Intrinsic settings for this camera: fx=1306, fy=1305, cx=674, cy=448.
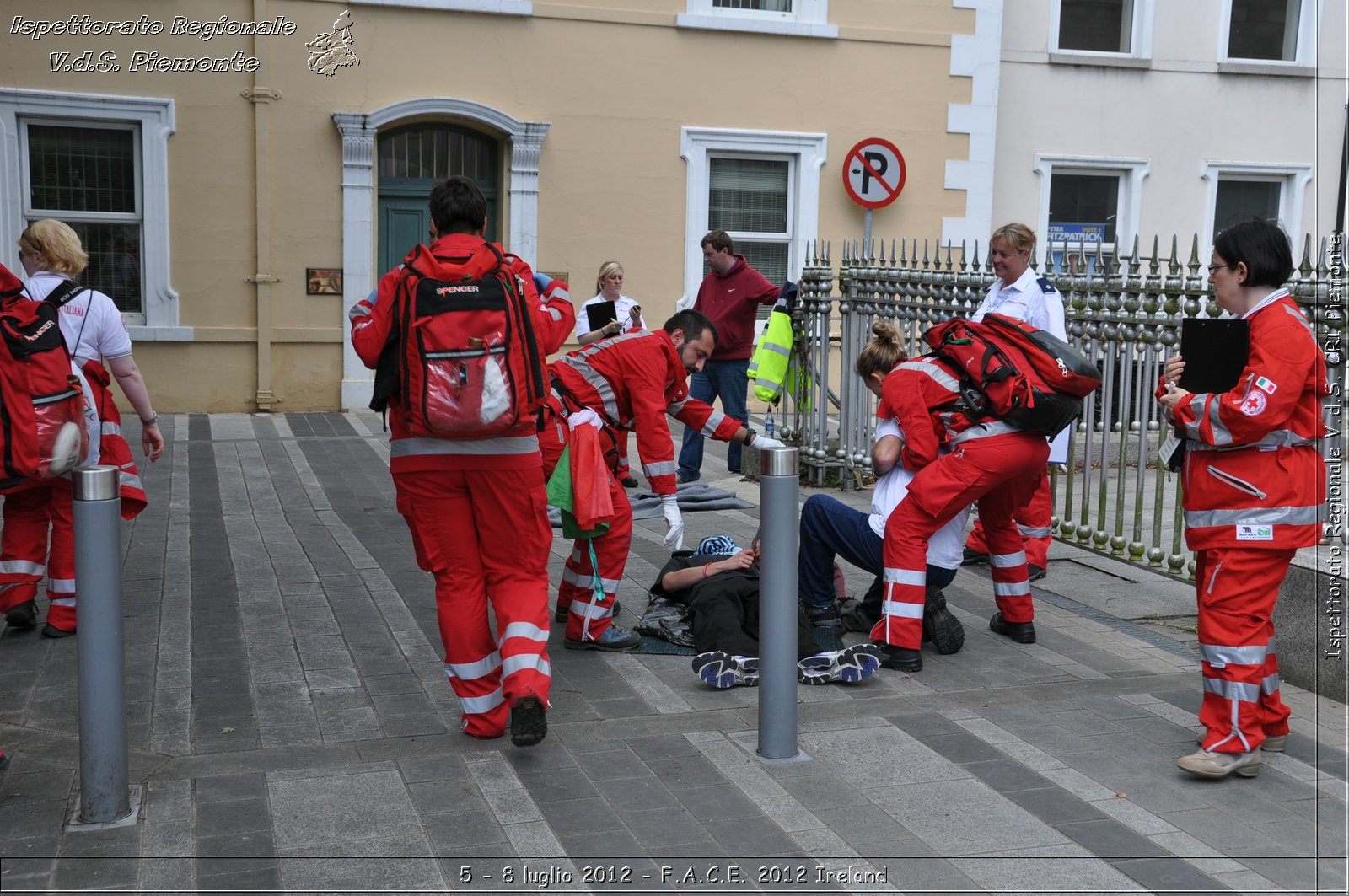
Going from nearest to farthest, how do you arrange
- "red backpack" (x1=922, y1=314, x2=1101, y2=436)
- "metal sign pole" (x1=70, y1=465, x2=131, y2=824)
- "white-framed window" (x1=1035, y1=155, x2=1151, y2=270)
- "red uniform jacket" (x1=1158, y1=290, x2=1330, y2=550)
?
"metal sign pole" (x1=70, y1=465, x2=131, y2=824) < "red uniform jacket" (x1=1158, y1=290, x2=1330, y2=550) < "red backpack" (x1=922, y1=314, x2=1101, y2=436) < "white-framed window" (x1=1035, y1=155, x2=1151, y2=270)

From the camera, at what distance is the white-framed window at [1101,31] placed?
16.1 m

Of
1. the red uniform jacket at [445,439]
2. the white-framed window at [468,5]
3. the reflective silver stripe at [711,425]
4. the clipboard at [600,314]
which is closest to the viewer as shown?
the red uniform jacket at [445,439]

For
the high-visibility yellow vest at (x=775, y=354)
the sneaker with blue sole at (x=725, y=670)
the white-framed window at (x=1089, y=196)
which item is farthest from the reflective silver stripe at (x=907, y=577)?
the white-framed window at (x=1089, y=196)

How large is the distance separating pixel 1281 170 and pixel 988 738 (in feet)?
48.6

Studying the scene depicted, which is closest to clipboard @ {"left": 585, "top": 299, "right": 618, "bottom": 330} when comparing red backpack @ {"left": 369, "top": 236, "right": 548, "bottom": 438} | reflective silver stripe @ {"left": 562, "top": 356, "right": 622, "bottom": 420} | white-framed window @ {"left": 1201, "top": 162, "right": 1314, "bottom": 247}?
reflective silver stripe @ {"left": 562, "top": 356, "right": 622, "bottom": 420}

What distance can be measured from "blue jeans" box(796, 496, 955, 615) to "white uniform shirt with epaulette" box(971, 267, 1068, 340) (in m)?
1.69

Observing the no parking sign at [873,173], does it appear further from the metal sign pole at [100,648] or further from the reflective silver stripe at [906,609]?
the metal sign pole at [100,648]

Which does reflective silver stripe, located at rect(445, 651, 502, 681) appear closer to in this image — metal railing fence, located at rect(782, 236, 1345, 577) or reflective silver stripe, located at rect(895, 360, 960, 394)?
reflective silver stripe, located at rect(895, 360, 960, 394)

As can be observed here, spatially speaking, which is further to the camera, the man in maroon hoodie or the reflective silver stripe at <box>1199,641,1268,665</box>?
the man in maroon hoodie

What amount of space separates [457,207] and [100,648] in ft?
6.01

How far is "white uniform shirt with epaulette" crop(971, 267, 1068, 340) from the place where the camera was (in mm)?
6930

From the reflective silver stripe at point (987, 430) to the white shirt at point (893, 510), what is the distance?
0.96 feet

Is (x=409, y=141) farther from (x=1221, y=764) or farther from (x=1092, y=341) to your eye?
(x=1221, y=764)

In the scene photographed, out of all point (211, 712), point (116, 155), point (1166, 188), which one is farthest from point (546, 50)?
point (211, 712)
